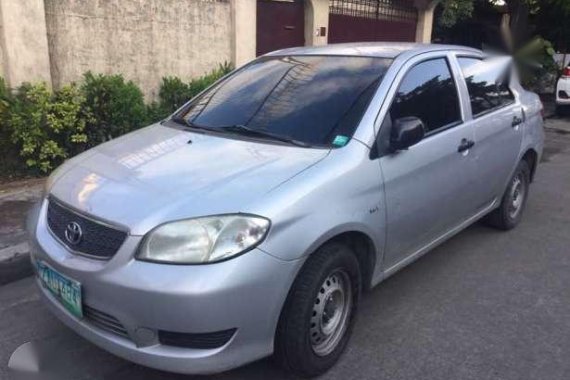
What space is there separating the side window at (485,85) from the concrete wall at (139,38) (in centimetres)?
422

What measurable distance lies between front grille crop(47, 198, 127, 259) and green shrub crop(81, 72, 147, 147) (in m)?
3.70

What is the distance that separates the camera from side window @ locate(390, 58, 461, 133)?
3332mm

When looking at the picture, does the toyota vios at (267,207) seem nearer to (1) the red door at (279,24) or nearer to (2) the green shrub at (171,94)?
(2) the green shrub at (171,94)

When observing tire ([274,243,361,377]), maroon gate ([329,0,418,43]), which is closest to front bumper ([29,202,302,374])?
tire ([274,243,361,377])

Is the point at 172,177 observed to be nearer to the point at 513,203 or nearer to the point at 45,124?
the point at 513,203

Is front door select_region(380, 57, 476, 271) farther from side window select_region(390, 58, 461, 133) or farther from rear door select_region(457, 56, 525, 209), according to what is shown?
rear door select_region(457, 56, 525, 209)

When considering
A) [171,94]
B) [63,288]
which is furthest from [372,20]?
[63,288]

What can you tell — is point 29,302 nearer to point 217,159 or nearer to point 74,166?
point 74,166

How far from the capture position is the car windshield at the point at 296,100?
3.10 m

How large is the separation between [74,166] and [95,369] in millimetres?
1079

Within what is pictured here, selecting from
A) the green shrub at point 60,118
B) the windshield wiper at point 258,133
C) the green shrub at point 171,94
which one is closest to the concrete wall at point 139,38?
the green shrub at point 171,94

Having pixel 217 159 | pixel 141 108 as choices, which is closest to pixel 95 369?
pixel 217 159

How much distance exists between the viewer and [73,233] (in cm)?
254

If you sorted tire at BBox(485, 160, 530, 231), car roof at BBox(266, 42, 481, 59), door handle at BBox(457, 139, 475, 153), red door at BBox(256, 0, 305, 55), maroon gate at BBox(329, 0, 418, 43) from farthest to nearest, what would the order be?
1. maroon gate at BBox(329, 0, 418, 43)
2. red door at BBox(256, 0, 305, 55)
3. tire at BBox(485, 160, 530, 231)
4. door handle at BBox(457, 139, 475, 153)
5. car roof at BBox(266, 42, 481, 59)
